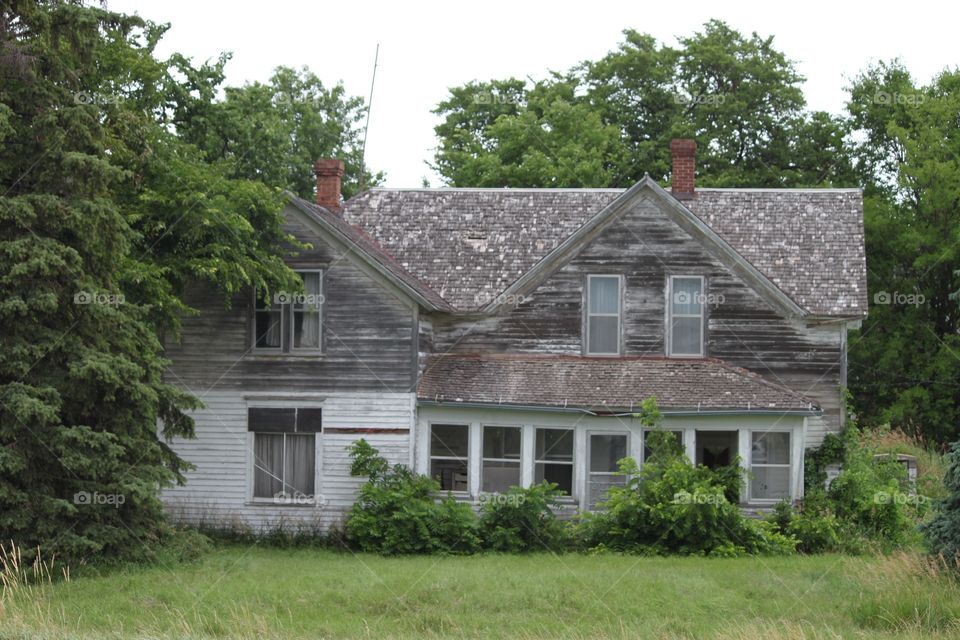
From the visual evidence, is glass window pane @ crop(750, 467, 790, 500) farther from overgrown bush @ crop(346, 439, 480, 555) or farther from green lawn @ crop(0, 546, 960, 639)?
overgrown bush @ crop(346, 439, 480, 555)

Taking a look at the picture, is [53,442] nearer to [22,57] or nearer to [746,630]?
[22,57]

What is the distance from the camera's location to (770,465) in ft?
83.2

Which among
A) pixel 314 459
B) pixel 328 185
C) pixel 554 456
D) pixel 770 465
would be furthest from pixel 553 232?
pixel 314 459

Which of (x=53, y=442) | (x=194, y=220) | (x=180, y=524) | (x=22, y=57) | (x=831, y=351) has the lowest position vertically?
(x=180, y=524)

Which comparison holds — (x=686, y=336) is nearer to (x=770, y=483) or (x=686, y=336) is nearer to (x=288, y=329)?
(x=770, y=483)

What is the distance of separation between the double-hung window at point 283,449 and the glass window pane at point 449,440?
2390 millimetres

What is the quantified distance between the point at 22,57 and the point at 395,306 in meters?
9.05

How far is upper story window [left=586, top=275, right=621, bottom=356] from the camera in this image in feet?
88.5

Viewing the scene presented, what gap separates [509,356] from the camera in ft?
88.9

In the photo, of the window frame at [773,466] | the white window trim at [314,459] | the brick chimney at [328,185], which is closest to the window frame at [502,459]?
the white window trim at [314,459]

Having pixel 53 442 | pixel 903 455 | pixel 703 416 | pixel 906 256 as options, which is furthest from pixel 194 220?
pixel 906 256

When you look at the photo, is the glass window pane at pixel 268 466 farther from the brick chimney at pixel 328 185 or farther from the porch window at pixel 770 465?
the porch window at pixel 770 465

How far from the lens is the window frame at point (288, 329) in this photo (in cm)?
2541

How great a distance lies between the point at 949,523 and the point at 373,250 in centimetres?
1355
